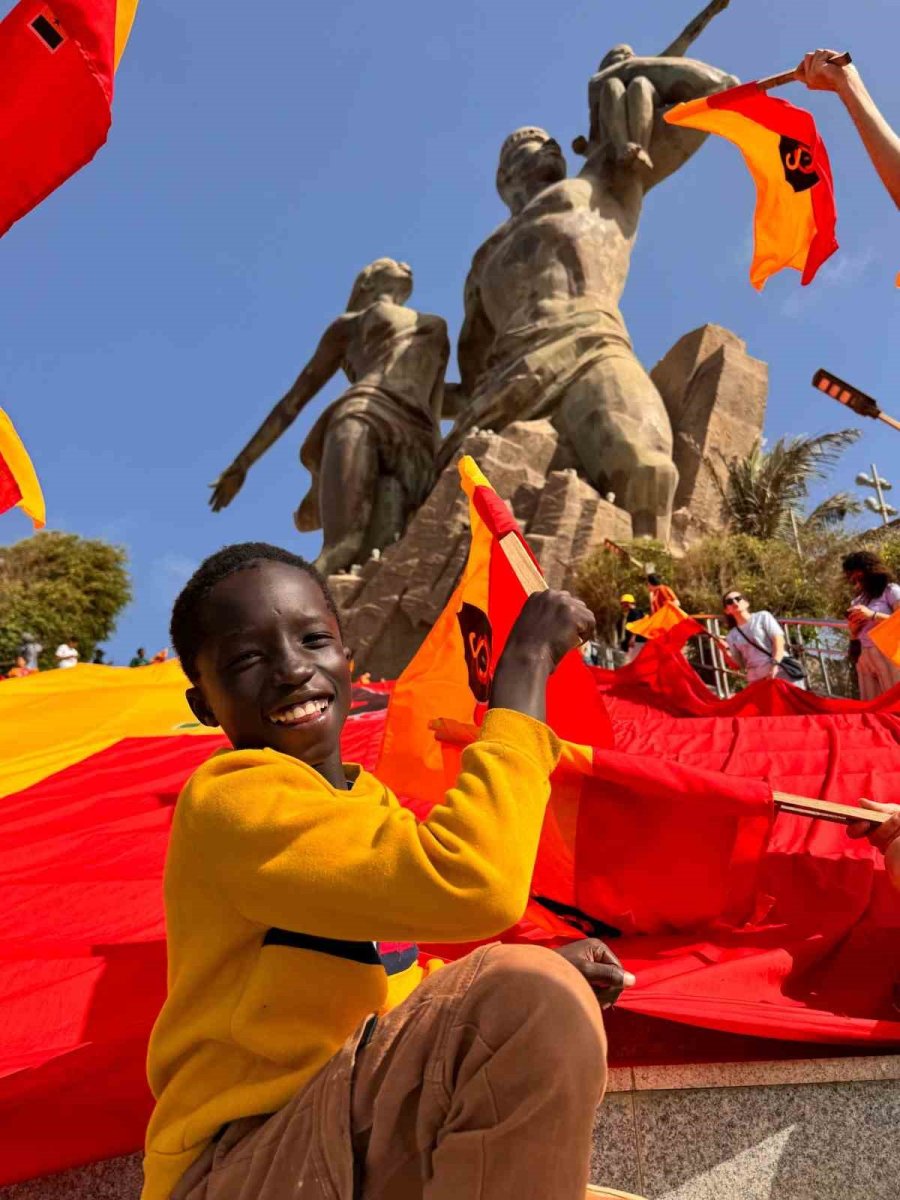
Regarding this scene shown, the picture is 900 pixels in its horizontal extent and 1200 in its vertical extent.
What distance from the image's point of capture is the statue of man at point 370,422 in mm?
14570

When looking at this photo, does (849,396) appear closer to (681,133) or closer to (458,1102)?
A: (458,1102)

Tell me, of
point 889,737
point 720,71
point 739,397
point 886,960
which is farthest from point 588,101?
point 886,960

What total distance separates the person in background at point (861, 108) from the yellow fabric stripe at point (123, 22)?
2.23m

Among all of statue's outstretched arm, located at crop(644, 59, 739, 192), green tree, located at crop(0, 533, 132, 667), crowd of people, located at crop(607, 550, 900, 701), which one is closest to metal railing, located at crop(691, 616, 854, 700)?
crowd of people, located at crop(607, 550, 900, 701)

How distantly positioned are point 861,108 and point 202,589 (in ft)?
9.21

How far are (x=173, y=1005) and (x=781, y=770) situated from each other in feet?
9.34

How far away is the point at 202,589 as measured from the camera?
146 centimetres

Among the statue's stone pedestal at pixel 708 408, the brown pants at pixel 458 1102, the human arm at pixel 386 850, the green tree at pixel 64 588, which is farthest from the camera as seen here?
the green tree at pixel 64 588

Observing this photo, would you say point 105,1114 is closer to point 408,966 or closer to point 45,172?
point 408,966

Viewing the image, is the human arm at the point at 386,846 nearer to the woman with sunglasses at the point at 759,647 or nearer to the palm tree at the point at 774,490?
the woman with sunglasses at the point at 759,647

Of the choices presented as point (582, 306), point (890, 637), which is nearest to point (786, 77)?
point (890, 637)

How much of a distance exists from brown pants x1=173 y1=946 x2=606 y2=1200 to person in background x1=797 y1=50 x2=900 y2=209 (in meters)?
2.74

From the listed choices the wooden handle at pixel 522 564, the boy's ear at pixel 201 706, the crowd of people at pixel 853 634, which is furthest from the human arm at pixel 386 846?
the crowd of people at pixel 853 634

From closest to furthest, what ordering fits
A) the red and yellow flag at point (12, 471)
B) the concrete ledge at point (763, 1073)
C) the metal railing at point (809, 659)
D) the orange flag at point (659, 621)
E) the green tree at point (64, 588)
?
the concrete ledge at point (763, 1073) < the red and yellow flag at point (12, 471) < the orange flag at point (659, 621) < the metal railing at point (809, 659) < the green tree at point (64, 588)
